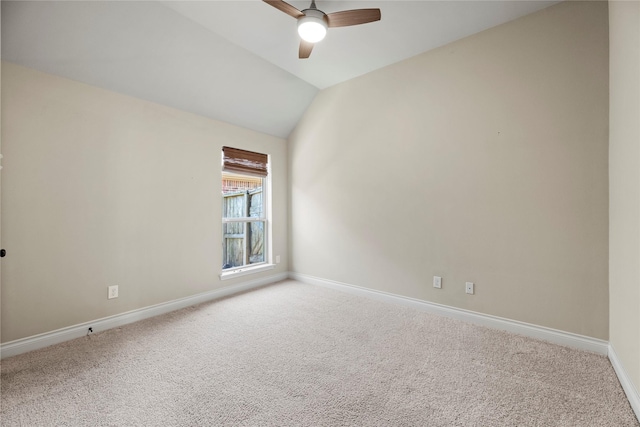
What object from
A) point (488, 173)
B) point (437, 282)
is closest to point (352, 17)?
point (488, 173)

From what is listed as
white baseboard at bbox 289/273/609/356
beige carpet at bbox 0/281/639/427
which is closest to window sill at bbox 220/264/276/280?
beige carpet at bbox 0/281/639/427

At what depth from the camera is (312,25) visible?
2041 mm

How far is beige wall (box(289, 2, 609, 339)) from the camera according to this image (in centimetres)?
216

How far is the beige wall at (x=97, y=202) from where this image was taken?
2.14 metres

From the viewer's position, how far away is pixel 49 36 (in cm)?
208

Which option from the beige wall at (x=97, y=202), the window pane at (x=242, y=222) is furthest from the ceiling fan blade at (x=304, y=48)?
the window pane at (x=242, y=222)

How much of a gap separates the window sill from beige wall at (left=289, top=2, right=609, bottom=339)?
101 centimetres

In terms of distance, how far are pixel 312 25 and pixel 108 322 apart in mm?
3154

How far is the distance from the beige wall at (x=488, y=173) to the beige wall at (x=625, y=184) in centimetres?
14

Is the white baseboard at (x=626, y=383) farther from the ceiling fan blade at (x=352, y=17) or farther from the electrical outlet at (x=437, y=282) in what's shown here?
the ceiling fan blade at (x=352, y=17)

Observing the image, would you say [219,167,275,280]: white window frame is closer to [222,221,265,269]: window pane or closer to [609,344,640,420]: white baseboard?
[222,221,265,269]: window pane

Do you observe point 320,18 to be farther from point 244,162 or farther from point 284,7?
point 244,162

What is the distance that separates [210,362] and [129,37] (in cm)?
274

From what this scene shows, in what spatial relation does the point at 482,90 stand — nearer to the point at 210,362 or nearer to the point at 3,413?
the point at 210,362
